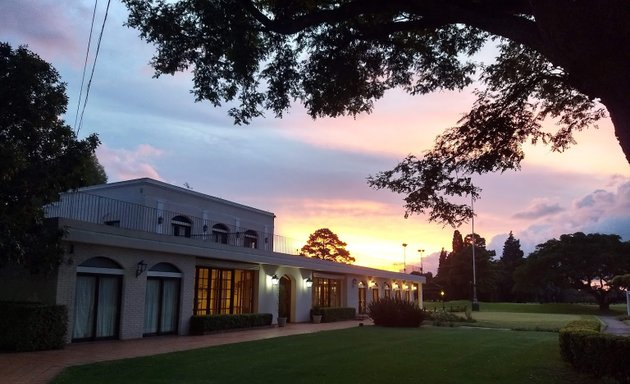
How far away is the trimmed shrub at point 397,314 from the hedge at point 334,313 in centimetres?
424

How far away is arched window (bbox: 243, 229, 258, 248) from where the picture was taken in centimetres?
3109

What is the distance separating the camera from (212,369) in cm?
1124

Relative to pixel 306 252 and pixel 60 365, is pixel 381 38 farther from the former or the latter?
pixel 306 252

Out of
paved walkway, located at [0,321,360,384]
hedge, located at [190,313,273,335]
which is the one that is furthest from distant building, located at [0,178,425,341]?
paved walkway, located at [0,321,360,384]

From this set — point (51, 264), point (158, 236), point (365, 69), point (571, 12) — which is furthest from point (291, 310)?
point (571, 12)

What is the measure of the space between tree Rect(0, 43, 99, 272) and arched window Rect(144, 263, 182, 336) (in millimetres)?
6223

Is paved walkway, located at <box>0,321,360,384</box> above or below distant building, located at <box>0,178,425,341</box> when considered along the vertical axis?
below

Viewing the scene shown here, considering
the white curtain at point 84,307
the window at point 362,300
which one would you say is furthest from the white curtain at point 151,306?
the window at point 362,300

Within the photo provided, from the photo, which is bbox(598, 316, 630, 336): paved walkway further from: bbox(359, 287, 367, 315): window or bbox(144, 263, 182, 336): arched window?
bbox(144, 263, 182, 336): arched window

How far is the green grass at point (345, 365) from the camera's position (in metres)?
10.2

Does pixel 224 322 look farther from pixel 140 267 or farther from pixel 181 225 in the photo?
pixel 181 225

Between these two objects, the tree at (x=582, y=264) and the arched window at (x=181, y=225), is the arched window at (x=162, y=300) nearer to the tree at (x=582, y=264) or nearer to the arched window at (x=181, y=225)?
the arched window at (x=181, y=225)

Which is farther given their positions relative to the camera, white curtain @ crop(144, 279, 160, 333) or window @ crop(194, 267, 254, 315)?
window @ crop(194, 267, 254, 315)

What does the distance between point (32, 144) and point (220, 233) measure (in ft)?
54.7
